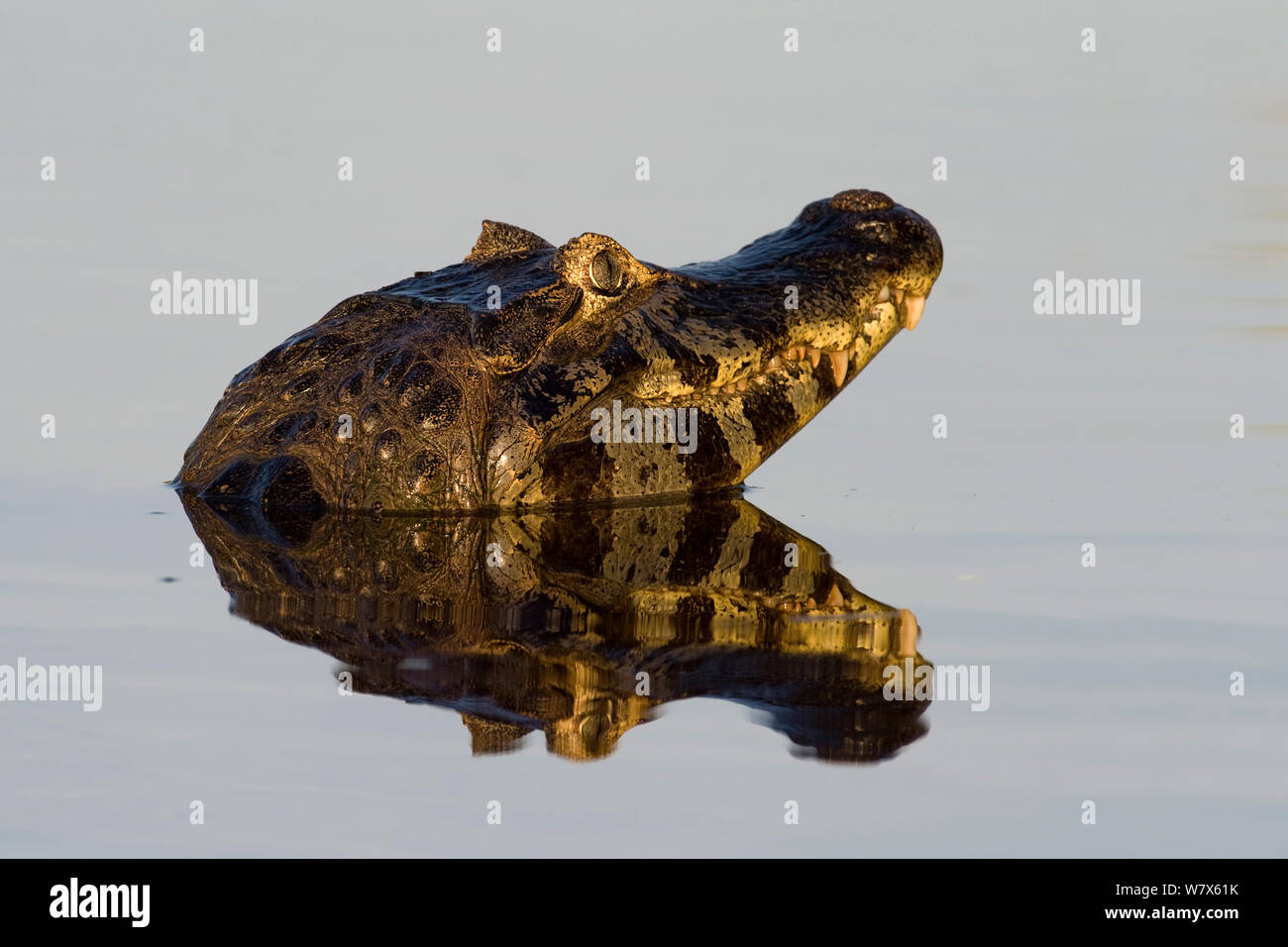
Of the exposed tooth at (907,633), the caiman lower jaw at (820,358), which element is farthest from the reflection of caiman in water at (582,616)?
the caiman lower jaw at (820,358)

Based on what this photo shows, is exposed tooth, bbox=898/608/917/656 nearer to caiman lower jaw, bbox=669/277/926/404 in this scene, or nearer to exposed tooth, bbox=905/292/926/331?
caiman lower jaw, bbox=669/277/926/404

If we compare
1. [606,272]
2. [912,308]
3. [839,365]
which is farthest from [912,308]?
[606,272]

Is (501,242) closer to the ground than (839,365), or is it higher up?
higher up

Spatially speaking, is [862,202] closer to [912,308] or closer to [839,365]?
[912,308]

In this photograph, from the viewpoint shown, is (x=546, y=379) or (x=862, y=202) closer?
(x=546, y=379)

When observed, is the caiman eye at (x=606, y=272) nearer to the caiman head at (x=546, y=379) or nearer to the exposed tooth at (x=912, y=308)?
the caiman head at (x=546, y=379)

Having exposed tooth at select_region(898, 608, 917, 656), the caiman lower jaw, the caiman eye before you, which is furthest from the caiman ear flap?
exposed tooth at select_region(898, 608, 917, 656)
